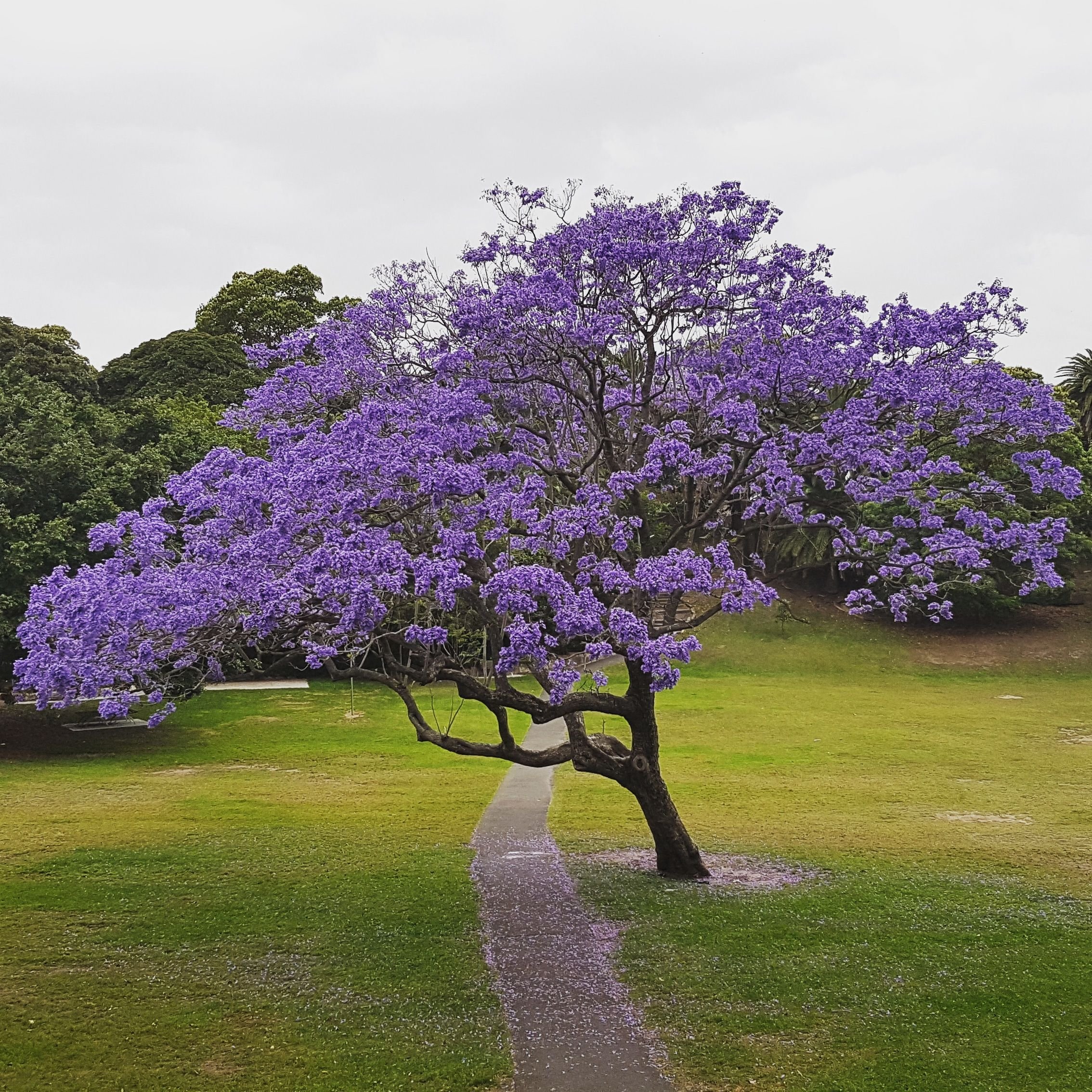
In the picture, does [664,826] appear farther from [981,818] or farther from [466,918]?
[981,818]

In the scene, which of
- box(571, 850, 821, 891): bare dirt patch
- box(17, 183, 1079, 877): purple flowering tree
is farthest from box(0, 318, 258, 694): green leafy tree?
box(571, 850, 821, 891): bare dirt patch

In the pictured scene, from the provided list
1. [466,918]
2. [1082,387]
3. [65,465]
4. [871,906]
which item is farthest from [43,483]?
[1082,387]

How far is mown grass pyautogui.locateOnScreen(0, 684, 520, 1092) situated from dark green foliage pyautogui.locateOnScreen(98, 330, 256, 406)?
2452 cm

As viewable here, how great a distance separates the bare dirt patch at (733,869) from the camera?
590 inches

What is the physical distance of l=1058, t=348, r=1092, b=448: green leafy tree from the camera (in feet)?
163

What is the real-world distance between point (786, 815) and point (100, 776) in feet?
52.3

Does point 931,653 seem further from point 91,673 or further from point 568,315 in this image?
point 91,673

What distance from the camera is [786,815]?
2027 cm

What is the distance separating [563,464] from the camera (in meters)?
15.4

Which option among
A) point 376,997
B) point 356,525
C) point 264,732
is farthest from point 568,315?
point 264,732

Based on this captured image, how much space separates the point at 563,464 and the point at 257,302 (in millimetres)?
41379

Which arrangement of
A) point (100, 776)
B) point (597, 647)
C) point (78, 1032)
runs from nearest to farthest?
point (78, 1032) → point (597, 647) → point (100, 776)

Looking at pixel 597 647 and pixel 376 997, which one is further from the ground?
pixel 597 647

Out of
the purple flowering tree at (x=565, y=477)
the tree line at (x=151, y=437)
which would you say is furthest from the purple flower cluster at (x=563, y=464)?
the tree line at (x=151, y=437)
